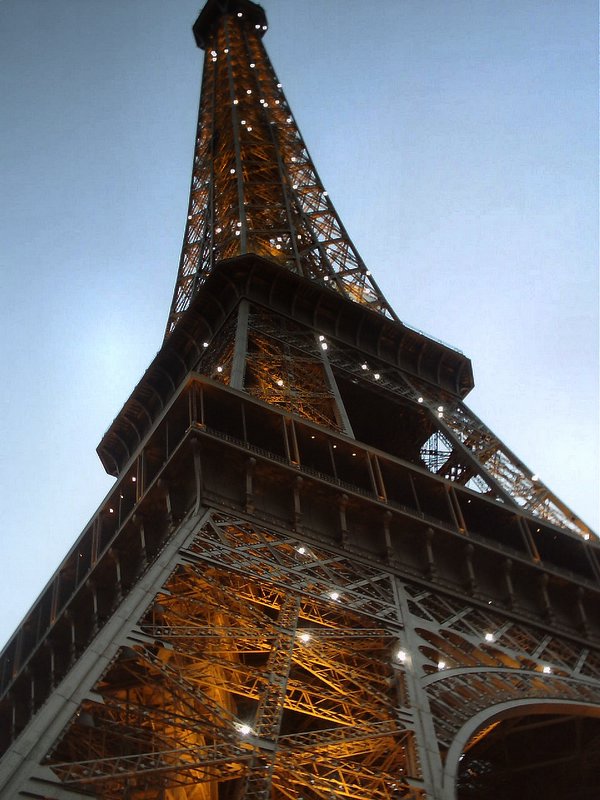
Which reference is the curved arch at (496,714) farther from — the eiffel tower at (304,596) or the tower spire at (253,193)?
the tower spire at (253,193)

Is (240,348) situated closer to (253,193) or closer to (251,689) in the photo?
(251,689)

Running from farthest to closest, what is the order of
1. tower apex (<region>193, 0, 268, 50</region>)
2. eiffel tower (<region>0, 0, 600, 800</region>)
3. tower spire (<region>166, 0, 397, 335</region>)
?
tower apex (<region>193, 0, 268, 50</region>), tower spire (<region>166, 0, 397, 335</region>), eiffel tower (<region>0, 0, 600, 800</region>)

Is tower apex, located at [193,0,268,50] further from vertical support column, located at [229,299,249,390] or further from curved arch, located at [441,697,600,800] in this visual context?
curved arch, located at [441,697,600,800]

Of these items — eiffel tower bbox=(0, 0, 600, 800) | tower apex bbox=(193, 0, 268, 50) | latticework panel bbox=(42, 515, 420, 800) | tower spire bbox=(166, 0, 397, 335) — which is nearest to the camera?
latticework panel bbox=(42, 515, 420, 800)

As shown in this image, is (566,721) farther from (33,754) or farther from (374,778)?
(33,754)

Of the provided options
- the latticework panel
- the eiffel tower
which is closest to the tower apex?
the eiffel tower

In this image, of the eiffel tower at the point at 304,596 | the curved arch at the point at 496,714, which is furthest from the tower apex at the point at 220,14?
the curved arch at the point at 496,714

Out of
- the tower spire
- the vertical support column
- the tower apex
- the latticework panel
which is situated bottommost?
the latticework panel
